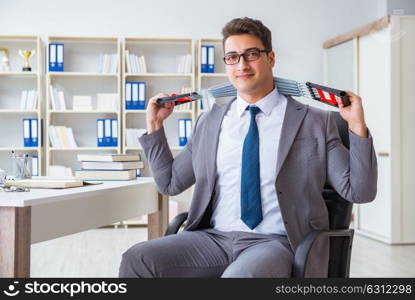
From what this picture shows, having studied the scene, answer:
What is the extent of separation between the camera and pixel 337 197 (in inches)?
87.6

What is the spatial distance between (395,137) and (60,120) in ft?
11.8

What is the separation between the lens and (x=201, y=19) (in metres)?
6.82

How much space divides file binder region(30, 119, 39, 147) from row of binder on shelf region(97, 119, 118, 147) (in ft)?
2.15

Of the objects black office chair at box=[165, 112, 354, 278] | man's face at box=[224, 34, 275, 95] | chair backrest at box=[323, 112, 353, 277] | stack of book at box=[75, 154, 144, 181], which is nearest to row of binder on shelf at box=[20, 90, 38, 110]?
stack of book at box=[75, 154, 144, 181]

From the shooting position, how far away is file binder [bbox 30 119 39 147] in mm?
6387

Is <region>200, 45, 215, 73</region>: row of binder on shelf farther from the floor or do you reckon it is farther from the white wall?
the floor

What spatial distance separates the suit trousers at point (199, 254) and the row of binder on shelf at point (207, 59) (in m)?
4.65

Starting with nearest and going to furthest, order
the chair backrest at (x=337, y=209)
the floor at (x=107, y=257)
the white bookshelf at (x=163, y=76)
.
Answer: the chair backrest at (x=337, y=209) → the floor at (x=107, y=257) → the white bookshelf at (x=163, y=76)

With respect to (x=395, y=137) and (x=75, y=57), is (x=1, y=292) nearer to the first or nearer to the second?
(x=395, y=137)

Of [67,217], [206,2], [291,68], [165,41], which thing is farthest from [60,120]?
[67,217]

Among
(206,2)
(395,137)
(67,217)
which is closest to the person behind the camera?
(67,217)

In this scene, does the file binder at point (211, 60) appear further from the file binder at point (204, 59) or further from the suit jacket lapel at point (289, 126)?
the suit jacket lapel at point (289, 126)

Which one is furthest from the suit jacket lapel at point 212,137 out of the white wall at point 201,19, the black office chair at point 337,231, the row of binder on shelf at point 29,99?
the white wall at point 201,19

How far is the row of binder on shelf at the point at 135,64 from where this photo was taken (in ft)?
21.4
